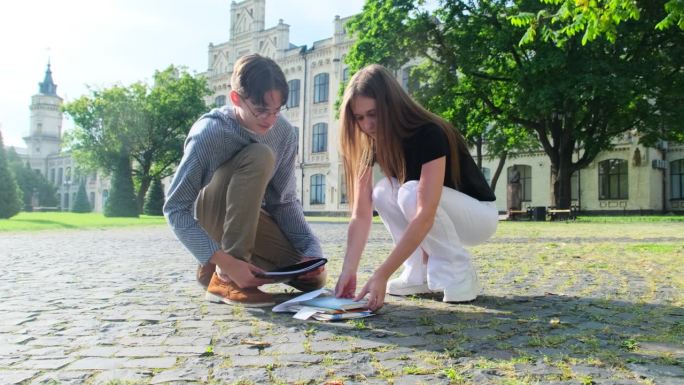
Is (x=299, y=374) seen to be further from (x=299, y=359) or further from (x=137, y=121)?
(x=137, y=121)

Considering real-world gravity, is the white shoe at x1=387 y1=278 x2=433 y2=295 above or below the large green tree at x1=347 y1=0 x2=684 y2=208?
below

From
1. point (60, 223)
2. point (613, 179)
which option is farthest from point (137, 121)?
point (613, 179)

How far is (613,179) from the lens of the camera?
29.6m

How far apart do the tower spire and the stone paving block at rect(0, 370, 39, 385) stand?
94781 millimetres

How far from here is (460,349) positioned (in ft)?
7.48

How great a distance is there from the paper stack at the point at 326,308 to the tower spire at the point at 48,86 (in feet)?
309

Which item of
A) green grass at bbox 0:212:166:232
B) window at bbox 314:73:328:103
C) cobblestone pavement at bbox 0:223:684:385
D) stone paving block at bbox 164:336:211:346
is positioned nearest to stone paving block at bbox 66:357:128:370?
cobblestone pavement at bbox 0:223:684:385

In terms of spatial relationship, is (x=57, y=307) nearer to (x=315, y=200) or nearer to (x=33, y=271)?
(x=33, y=271)

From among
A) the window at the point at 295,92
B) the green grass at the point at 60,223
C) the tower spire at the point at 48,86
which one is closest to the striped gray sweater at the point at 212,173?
the green grass at the point at 60,223

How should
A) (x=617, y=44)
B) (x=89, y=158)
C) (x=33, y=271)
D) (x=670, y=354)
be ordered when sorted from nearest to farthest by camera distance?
(x=670, y=354) < (x=33, y=271) < (x=617, y=44) < (x=89, y=158)

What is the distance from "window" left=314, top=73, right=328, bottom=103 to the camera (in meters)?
38.5

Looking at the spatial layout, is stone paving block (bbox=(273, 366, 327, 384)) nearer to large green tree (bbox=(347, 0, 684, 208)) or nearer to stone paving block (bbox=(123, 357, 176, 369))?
stone paving block (bbox=(123, 357, 176, 369))

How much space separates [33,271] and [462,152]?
14.4ft

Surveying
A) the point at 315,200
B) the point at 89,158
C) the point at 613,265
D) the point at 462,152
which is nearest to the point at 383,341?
the point at 462,152
